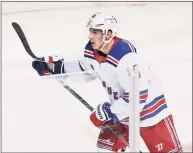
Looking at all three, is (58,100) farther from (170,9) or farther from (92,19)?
(170,9)

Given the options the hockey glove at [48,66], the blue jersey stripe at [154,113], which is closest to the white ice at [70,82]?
the hockey glove at [48,66]

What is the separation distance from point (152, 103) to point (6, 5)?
6.74ft

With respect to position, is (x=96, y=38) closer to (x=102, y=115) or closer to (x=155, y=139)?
(x=102, y=115)

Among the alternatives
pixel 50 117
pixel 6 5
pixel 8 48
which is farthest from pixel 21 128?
pixel 6 5

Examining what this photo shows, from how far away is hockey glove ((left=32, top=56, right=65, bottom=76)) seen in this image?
220 centimetres

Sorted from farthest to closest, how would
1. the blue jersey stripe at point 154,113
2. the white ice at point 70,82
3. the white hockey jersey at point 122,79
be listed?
the white ice at point 70,82 < the blue jersey stripe at point 154,113 < the white hockey jersey at point 122,79

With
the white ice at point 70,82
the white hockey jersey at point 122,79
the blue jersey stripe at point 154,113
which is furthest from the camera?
the white ice at point 70,82

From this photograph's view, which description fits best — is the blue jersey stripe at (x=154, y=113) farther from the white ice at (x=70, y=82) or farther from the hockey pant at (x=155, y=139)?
the white ice at (x=70, y=82)

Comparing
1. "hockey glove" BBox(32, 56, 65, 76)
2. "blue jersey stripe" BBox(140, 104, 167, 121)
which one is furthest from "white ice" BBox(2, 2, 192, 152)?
"blue jersey stripe" BBox(140, 104, 167, 121)

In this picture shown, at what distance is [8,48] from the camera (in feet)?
11.3

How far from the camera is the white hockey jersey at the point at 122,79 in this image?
6.58 ft

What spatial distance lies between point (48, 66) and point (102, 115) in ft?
0.97

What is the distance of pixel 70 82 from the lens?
205cm

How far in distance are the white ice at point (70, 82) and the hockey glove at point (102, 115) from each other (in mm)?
56
